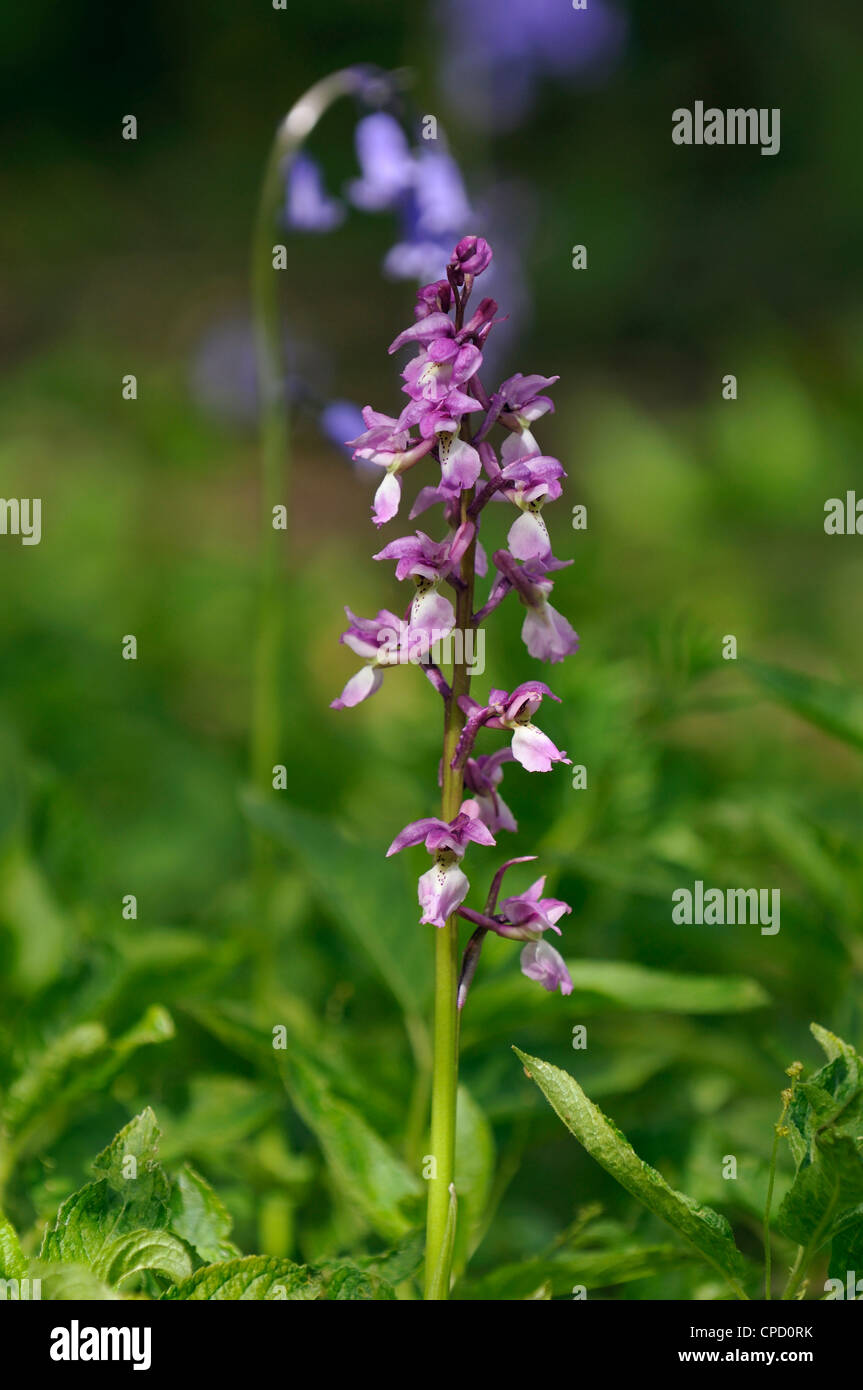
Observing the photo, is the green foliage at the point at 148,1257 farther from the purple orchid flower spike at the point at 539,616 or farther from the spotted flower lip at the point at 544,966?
the purple orchid flower spike at the point at 539,616

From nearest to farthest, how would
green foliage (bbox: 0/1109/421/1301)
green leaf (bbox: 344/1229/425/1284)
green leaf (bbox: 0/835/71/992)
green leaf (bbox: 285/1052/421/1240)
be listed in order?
1. green foliage (bbox: 0/1109/421/1301)
2. green leaf (bbox: 344/1229/425/1284)
3. green leaf (bbox: 285/1052/421/1240)
4. green leaf (bbox: 0/835/71/992)

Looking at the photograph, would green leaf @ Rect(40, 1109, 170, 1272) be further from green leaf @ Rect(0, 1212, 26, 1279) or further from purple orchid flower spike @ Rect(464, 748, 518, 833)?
purple orchid flower spike @ Rect(464, 748, 518, 833)

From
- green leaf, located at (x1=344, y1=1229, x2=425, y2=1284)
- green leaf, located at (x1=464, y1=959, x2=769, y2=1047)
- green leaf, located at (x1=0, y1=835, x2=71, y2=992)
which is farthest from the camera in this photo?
green leaf, located at (x1=0, y1=835, x2=71, y2=992)

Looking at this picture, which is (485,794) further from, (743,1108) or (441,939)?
(743,1108)

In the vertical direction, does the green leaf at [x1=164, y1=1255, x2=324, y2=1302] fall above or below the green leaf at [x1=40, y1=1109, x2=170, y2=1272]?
below

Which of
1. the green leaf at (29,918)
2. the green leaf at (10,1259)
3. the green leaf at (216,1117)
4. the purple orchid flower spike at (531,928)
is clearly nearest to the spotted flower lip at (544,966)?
the purple orchid flower spike at (531,928)

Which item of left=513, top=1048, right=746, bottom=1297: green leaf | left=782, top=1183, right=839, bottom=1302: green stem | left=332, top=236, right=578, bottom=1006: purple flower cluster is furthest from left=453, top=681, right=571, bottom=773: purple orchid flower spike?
left=782, top=1183, right=839, bottom=1302: green stem
